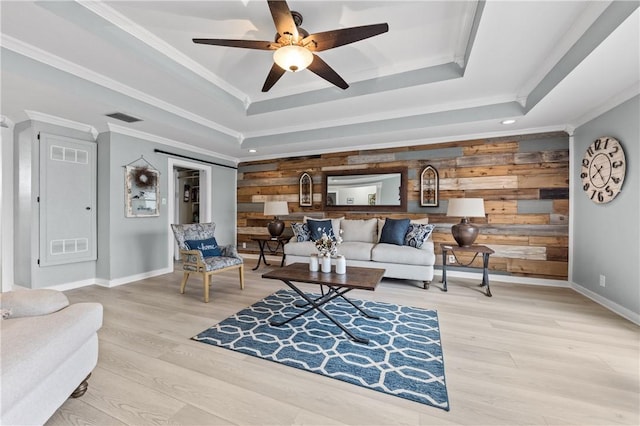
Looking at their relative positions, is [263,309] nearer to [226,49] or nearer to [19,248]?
[226,49]

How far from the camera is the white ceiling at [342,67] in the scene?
6.77 feet

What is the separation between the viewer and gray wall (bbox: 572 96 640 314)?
2.61 m

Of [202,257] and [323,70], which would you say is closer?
[323,70]

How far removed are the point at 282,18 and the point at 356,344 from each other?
2564 millimetres

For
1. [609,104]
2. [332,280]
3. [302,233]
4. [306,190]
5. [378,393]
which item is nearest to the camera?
[378,393]

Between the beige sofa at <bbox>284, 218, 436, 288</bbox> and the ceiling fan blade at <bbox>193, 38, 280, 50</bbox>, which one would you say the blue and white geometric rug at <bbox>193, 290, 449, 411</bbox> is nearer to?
the beige sofa at <bbox>284, 218, 436, 288</bbox>

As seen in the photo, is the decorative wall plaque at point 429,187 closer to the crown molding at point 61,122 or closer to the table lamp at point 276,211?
the table lamp at point 276,211

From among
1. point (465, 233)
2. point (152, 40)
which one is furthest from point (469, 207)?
point (152, 40)

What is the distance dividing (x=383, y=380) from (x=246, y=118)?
3.80 m

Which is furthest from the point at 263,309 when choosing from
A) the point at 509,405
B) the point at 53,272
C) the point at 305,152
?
the point at 305,152

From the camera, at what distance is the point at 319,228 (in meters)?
4.71

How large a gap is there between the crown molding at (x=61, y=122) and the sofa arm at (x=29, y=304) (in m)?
2.94

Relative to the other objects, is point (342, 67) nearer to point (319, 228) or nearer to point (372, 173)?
point (372, 173)

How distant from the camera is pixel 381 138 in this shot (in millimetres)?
4363
